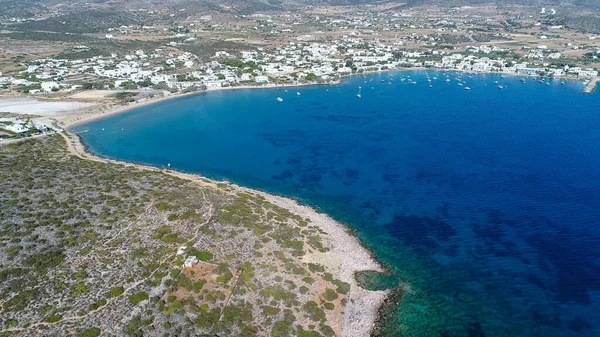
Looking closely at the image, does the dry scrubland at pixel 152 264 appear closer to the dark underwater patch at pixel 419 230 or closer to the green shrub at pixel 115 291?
the green shrub at pixel 115 291

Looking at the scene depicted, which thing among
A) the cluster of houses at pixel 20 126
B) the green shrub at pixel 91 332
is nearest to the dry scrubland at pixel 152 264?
the green shrub at pixel 91 332

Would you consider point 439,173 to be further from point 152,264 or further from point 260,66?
point 260,66

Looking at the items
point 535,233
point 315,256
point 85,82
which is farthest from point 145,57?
point 535,233

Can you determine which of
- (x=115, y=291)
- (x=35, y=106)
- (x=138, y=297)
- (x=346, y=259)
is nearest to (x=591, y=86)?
(x=346, y=259)

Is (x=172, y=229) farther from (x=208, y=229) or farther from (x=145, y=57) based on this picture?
(x=145, y=57)

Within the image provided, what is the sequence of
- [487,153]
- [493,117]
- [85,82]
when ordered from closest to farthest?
[487,153] → [493,117] → [85,82]

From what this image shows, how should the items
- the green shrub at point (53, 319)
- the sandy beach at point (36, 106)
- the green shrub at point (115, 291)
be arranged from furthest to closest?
the sandy beach at point (36, 106) → the green shrub at point (115, 291) → the green shrub at point (53, 319)

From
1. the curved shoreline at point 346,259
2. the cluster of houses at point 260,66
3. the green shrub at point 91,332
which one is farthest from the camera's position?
the cluster of houses at point 260,66

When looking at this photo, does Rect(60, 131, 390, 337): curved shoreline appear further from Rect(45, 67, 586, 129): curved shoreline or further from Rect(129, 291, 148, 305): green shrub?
Rect(45, 67, 586, 129): curved shoreline
